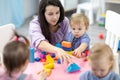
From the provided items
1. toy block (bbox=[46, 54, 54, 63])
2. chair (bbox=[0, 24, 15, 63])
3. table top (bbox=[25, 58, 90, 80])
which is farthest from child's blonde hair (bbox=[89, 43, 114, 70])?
chair (bbox=[0, 24, 15, 63])

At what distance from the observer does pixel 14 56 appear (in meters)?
0.97

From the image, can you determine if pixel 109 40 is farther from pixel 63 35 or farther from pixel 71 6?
pixel 71 6

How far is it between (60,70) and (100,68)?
0.99ft

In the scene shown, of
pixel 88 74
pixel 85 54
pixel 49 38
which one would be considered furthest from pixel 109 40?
pixel 88 74

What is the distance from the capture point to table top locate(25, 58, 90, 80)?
3.89 ft

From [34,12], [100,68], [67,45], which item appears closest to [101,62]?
[100,68]

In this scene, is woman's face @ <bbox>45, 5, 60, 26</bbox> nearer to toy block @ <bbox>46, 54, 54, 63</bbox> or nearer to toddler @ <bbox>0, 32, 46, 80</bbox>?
toy block @ <bbox>46, 54, 54, 63</bbox>

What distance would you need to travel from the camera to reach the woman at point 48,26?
151cm

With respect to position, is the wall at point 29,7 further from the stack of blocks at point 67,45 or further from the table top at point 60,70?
the table top at point 60,70

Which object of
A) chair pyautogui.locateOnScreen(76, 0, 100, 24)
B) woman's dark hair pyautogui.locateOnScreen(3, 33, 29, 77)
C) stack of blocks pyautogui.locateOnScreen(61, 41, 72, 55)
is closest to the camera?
woman's dark hair pyautogui.locateOnScreen(3, 33, 29, 77)

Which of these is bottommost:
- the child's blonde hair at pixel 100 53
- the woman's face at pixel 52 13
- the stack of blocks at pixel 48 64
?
the stack of blocks at pixel 48 64

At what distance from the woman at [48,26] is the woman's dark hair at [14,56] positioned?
0.41 m

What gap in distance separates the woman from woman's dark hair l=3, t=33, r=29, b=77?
409 mm

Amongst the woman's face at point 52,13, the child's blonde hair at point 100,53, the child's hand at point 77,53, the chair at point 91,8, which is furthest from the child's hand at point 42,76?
the chair at point 91,8
